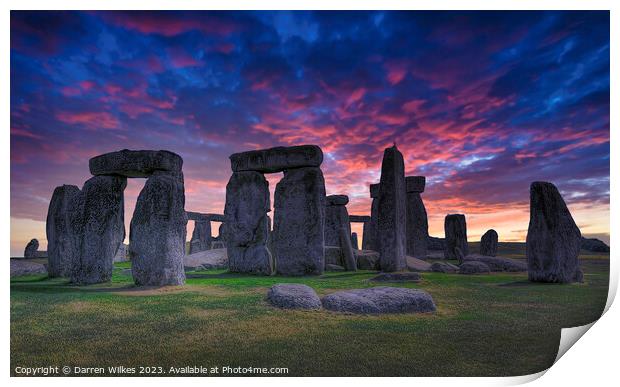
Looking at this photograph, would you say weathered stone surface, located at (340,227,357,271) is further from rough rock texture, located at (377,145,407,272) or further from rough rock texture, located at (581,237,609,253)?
rough rock texture, located at (581,237,609,253)

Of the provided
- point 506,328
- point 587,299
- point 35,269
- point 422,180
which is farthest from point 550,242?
point 35,269

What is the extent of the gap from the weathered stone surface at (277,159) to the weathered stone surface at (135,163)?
11.1 ft

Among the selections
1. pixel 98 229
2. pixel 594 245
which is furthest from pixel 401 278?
pixel 594 245

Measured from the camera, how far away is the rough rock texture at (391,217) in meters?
11.9

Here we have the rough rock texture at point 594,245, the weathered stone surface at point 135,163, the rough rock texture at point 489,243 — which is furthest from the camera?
the rough rock texture at point 594,245

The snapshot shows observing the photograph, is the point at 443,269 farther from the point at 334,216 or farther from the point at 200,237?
the point at 200,237

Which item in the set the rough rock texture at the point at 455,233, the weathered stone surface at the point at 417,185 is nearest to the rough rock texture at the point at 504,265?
the rough rock texture at the point at 455,233

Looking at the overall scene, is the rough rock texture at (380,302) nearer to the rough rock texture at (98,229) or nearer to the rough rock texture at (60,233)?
the rough rock texture at (98,229)

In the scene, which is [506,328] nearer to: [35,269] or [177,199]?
[177,199]

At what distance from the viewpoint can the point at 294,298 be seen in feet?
18.7

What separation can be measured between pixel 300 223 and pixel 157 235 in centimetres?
418

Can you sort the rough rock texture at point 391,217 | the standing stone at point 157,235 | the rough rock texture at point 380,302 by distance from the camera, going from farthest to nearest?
1. the rough rock texture at point 391,217
2. the standing stone at point 157,235
3. the rough rock texture at point 380,302

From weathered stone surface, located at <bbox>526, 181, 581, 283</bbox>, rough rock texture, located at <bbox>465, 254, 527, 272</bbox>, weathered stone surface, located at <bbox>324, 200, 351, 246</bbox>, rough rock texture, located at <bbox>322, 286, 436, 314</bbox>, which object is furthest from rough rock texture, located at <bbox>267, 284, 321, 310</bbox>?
weathered stone surface, located at <bbox>324, 200, 351, 246</bbox>
